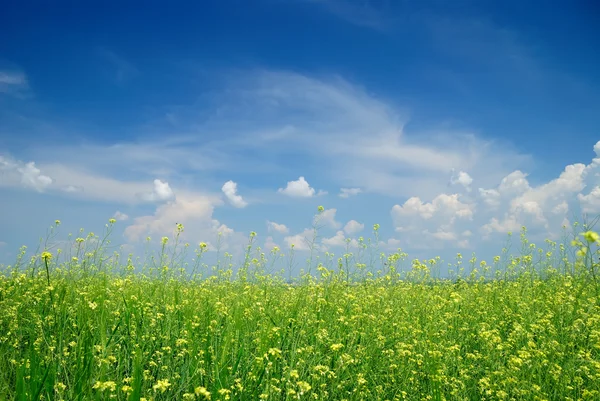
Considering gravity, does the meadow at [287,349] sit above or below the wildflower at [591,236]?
below

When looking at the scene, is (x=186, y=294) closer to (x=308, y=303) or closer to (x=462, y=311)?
(x=308, y=303)

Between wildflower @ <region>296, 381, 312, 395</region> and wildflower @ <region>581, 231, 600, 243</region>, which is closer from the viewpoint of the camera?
wildflower @ <region>581, 231, 600, 243</region>

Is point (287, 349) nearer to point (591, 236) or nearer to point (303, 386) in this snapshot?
point (303, 386)

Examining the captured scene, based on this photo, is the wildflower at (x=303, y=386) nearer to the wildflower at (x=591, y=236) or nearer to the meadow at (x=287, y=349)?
the meadow at (x=287, y=349)

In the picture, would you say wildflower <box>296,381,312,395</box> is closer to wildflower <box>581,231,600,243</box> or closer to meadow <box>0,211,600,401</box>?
meadow <box>0,211,600,401</box>

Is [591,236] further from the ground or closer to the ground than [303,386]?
further from the ground

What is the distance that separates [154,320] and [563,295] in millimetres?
7297

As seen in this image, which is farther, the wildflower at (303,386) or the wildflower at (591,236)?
the wildflower at (303,386)

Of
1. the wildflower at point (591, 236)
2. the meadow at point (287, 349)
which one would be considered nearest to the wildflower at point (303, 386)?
the meadow at point (287, 349)

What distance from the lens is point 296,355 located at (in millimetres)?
4707

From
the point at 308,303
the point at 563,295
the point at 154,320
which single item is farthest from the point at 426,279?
the point at 154,320

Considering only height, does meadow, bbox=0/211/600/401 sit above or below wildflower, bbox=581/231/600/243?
below

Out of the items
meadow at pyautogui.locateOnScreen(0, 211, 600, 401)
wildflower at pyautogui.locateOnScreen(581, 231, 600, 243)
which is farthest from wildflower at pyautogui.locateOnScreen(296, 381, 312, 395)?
wildflower at pyautogui.locateOnScreen(581, 231, 600, 243)

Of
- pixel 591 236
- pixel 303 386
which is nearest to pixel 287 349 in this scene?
pixel 303 386
